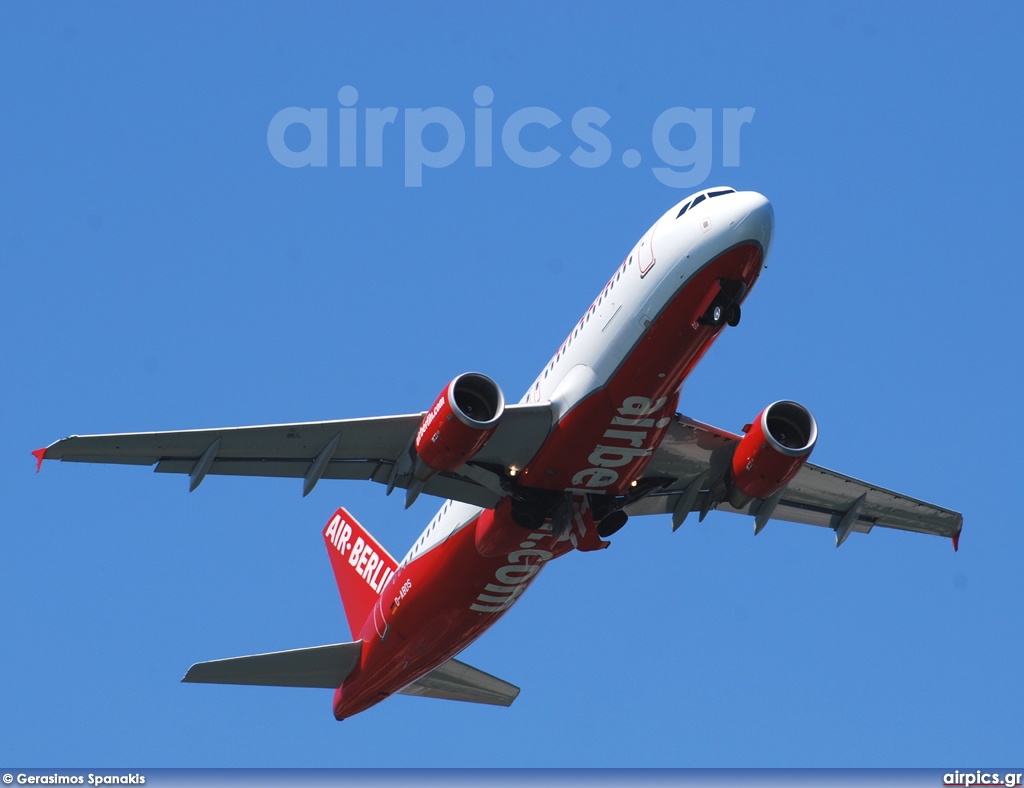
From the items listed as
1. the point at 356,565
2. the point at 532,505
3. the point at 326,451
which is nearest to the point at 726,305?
the point at 532,505

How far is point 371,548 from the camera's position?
112 ft

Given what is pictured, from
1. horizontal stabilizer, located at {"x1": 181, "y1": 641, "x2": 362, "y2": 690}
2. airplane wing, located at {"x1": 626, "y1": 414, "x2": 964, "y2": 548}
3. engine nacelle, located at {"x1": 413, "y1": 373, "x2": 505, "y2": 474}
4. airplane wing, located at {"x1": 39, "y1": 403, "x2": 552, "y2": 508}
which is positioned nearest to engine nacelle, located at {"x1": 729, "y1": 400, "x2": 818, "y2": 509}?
airplane wing, located at {"x1": 626, "y1": 414, "x2": 964, "y2": 548}

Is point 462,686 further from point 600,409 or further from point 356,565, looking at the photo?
point 600,409

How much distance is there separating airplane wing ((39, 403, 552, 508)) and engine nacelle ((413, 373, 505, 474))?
2.11 feet

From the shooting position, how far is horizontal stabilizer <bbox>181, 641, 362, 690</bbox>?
31297mm

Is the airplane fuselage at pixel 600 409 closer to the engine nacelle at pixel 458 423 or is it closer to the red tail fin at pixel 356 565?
the engine nacelle at pixel 458 423

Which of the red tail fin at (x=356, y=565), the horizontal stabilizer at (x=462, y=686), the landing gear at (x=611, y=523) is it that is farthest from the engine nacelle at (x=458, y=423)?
the horizontal stabilizer at (x=462, y=686)

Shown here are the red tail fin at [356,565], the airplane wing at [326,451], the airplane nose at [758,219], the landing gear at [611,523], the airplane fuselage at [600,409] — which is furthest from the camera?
the red tail fin at [356,565]

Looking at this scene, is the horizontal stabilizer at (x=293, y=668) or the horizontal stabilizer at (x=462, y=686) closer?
the horizontal stabilizer at (x=293, y=668)

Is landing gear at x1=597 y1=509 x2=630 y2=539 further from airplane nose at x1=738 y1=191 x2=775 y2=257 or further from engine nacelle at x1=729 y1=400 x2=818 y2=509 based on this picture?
airplane nose at x1=738 y1=191 x2=775 y2=257

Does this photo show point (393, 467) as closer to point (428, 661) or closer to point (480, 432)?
point (480, 432)

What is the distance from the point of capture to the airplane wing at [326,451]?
24.9m

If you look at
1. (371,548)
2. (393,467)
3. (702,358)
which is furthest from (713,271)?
(371,548)

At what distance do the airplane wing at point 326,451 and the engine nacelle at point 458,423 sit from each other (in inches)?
25.4
